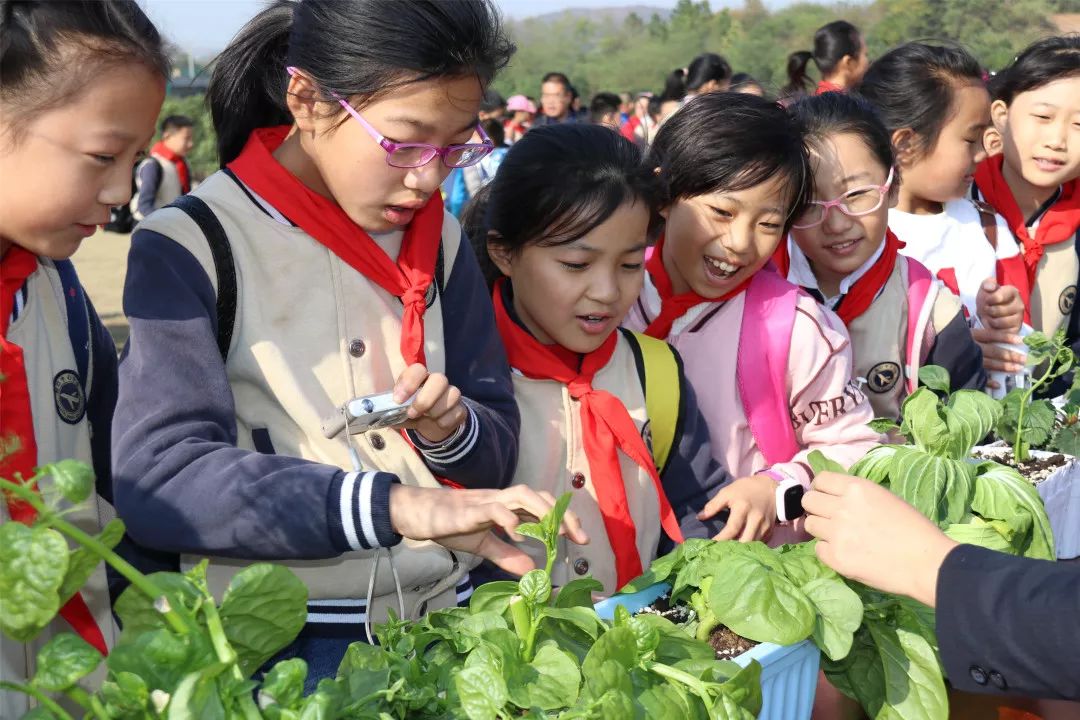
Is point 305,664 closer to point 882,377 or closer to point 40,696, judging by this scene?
point 40,696

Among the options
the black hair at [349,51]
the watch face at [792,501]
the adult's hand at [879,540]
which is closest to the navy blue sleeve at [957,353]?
the watch face at [792,501]

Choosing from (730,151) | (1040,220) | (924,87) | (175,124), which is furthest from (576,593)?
(175,124)

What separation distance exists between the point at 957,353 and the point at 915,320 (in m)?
0.12

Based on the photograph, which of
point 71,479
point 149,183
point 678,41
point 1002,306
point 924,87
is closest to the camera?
point 71,479

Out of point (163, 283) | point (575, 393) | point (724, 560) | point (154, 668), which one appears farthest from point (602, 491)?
point (154, 668)

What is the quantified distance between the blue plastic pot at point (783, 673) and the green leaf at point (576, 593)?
4cm

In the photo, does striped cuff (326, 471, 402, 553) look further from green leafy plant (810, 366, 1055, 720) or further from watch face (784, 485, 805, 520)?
watch face (784, 485, 805, 520)

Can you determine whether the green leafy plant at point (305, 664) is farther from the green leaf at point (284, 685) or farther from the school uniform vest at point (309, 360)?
the school uniform vest at point (309, 360)

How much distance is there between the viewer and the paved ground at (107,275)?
8.02m

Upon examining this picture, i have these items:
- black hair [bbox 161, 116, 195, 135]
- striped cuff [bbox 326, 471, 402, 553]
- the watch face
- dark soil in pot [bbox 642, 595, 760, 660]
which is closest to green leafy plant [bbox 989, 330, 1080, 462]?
the watch face

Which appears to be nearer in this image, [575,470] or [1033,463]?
[575,470]

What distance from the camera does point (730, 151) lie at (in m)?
2.06

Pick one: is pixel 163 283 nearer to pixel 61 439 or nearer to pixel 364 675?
pixel 61 439

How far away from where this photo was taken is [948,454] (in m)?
1.65
